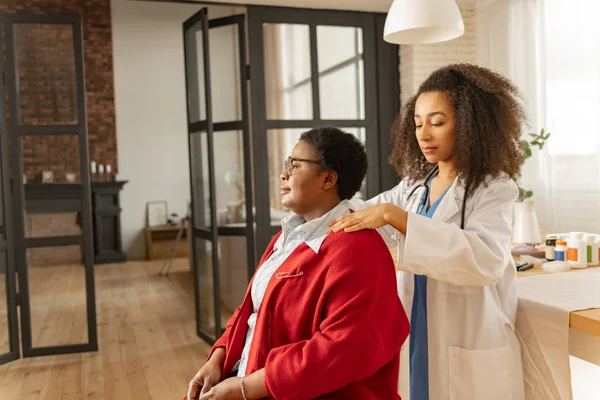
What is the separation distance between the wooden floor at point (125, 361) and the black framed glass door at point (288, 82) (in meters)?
0.97

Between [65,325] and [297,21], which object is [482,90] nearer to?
[297,21]

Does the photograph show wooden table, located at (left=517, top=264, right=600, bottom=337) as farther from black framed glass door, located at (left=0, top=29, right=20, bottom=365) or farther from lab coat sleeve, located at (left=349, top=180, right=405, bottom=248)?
black framed glass door, located at (left=0, top=29, right=20, bottom=365)

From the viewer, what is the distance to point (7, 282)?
393cm

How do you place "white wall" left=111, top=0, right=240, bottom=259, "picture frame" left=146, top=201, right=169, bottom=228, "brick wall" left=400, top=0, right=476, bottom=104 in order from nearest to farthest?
"brick wall" left=400, top=0, right=476, bottom=104 < "white wall" left=111, top=0, right=240, bottom=259 < "picture frame" left=146, top=201, right=169, bottom=228

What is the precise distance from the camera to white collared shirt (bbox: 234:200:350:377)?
1533 millimetres

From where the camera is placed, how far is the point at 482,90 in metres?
1.72

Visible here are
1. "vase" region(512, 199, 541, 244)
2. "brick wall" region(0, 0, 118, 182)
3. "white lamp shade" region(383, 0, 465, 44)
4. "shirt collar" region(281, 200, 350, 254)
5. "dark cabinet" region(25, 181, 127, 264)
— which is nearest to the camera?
"shirt collar" region(281, 200, 350, 254)

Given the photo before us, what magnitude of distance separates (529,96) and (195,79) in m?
2.32

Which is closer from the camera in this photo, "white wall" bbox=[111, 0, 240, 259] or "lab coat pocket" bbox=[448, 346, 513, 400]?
"lab coat pocket" bbox=[448, 346, 513, 400]

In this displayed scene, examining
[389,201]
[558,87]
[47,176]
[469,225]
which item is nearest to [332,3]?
[558,87]

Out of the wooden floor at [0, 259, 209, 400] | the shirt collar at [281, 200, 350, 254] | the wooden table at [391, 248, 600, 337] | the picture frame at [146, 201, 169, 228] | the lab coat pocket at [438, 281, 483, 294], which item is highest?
the shirt collar at [281, 200, 350, 254]

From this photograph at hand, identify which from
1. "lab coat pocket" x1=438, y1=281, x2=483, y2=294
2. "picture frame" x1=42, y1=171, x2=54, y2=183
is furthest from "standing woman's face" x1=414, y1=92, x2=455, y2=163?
"picture frame" x1=42, y1=171, x2=54, y2=183

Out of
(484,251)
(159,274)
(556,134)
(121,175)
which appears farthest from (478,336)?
(121,175)

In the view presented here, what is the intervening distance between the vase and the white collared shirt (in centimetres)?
162
